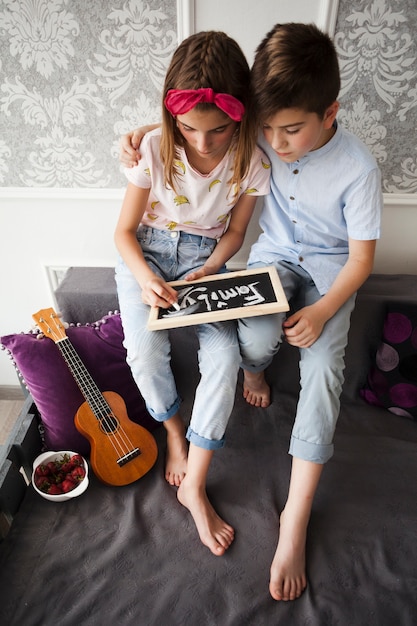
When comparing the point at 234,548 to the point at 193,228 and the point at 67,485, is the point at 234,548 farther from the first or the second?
the point at 193,228

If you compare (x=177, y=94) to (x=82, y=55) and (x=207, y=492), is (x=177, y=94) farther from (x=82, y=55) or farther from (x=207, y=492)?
(x=207, y=492)

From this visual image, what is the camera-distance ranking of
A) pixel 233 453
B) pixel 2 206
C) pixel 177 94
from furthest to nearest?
pixel 2 206, pixel 233 453, pixel 177 94

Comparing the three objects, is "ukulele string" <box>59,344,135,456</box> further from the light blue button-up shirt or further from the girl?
the light blue button-up shirt

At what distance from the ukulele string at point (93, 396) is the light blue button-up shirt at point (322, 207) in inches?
20.1

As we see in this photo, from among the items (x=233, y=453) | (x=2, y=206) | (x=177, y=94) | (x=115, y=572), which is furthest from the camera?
(x=2, y=206)

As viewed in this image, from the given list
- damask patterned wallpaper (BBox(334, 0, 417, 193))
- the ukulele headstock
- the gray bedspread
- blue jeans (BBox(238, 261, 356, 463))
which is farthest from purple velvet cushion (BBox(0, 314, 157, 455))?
damask patterned wallpaper (BBox(334, 0, 417, 193))

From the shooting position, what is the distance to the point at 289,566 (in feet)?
2.92

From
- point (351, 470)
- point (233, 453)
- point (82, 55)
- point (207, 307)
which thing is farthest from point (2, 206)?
point (351, 470)

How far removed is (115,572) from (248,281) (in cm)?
66

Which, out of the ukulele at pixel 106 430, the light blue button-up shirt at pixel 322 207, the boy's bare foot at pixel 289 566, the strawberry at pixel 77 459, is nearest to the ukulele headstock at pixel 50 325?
the ukulele at pixel 106 430

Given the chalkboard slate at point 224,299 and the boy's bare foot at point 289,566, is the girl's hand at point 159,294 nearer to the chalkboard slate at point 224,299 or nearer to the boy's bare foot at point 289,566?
the chalkboard slate at point 224,299

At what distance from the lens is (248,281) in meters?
0.99

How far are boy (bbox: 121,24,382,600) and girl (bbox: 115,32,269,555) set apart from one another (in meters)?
0.06

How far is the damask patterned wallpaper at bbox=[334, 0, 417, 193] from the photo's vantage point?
3.35ft
